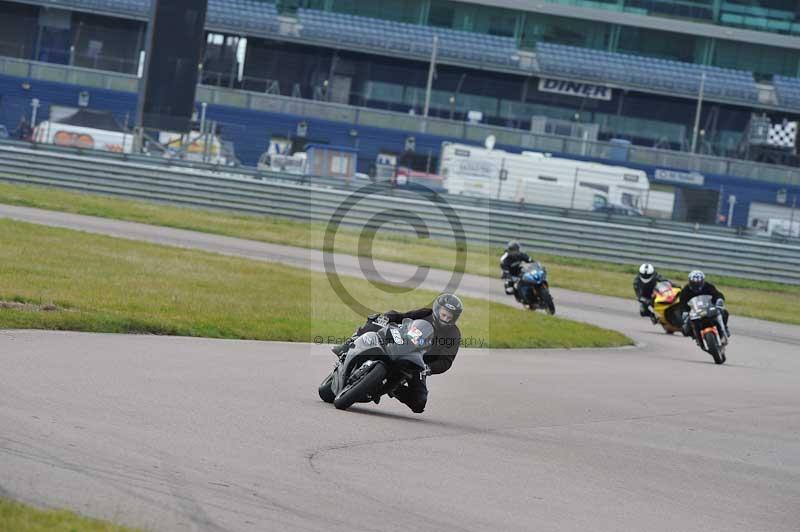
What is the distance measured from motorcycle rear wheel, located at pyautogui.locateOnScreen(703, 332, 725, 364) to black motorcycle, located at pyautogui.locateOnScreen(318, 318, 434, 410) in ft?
33.5

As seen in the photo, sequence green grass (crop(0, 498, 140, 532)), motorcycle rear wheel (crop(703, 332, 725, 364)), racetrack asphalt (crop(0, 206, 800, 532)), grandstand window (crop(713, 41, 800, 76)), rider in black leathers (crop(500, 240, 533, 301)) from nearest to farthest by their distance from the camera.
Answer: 1. green grass (crop(0, 498, 140, 532))
2. racetrack asphalt (crop(0, 206, 800, 532))
3. motorcycle rear wheel (crop(703, 332, 725, 364))
4. rider in black leathers (crop(500, 240, 533, 301))
5. grandstand window (crop(713, 41, 800, 76))

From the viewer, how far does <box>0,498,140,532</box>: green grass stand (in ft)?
16.3

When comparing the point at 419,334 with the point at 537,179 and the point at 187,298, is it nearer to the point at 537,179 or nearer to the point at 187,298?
the point at 187,298

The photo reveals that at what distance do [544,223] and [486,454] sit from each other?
28.8 m

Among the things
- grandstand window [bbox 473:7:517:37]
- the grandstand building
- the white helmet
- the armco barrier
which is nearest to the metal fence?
the grandstand building

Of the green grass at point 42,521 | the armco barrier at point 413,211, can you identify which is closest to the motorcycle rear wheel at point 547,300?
the armco barrier at point 413,211

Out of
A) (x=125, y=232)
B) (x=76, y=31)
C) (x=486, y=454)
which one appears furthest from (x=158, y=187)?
(x=486, y=454)

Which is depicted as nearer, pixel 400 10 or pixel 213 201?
pixel 213 201

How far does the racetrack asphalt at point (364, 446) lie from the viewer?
6.11 meters

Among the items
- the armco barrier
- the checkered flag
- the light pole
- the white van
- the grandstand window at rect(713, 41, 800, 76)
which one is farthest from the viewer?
the grandstand window at rect(713, 41, 800, 76)

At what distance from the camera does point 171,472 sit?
6.40 m

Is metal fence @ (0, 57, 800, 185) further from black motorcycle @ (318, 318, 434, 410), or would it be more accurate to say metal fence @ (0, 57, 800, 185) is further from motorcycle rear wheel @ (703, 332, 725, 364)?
black motorcycle @ (318, 318, 434, 410)

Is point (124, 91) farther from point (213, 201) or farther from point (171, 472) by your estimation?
point (171, 472)

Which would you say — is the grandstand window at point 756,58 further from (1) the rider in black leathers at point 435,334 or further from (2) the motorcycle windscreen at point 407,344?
(2) the motorcycle windscreen at point 407,344
